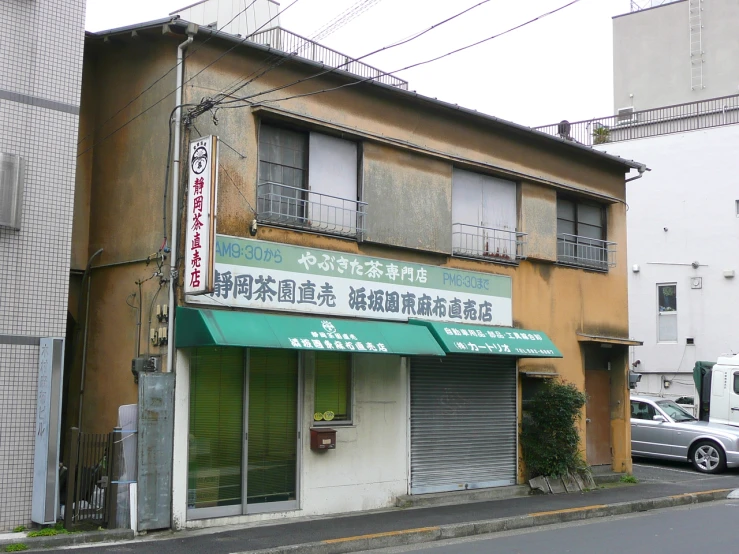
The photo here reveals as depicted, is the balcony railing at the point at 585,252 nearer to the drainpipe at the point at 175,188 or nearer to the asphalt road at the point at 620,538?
the asphalt road at the point at 620,538

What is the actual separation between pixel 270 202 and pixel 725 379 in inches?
523

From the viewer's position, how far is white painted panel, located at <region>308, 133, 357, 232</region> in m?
13.1

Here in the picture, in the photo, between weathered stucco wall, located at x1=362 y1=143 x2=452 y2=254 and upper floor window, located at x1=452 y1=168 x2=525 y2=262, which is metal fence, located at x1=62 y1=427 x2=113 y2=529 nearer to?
weathered stucco wall, located at x1=362 y1=143 x2=452 y2=254

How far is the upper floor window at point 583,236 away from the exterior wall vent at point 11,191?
10.7 meters

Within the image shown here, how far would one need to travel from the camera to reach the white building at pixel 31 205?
1016cm

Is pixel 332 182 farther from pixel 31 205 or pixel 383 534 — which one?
pixel 383 534

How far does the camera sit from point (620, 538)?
11289 mm

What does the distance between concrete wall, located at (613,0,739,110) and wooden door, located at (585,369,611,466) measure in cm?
1832

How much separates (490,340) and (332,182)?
390 cm

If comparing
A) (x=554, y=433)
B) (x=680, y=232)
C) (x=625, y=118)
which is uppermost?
(x=625, y=118)

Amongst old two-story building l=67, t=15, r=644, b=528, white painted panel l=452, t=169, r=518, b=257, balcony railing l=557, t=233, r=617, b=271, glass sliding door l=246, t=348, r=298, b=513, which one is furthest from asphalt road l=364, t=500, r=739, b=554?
balcony railing l=557, t=233, r=617, b=271

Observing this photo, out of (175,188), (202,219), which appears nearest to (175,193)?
(175,188)

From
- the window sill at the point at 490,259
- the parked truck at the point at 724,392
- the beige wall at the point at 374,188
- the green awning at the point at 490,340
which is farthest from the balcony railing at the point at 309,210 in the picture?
the parked truck at the point at 724,392

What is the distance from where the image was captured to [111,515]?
10680 millimetres
